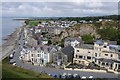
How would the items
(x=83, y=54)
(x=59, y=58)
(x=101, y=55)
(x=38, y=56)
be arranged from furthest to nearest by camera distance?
(x=38, y=56)
(x=83, y=54)
(x=59, y=58)
(x=101, y=55)

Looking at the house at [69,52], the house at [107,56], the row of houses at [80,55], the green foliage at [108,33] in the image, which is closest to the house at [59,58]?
the row of houses at [80,55]

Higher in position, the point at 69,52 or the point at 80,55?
the point at 69,52

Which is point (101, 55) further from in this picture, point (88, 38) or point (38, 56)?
point (88, 38)

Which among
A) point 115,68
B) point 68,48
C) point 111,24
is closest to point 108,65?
point 115,68

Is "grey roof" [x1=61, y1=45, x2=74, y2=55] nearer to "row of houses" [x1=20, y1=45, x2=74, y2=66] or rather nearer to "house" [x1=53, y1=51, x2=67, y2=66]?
"row of houses" [x1=20, y1=45, x2=74, y2=66]

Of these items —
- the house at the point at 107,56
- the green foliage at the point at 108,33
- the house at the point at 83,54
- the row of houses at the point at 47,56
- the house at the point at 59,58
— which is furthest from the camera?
the green foliage at the point at 108,33

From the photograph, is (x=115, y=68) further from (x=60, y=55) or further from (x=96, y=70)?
(x=60, y=55)

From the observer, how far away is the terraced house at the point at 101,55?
2074 centimetres

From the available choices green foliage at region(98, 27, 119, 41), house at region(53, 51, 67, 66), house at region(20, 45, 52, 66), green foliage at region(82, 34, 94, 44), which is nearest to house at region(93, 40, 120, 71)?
house at region(53, 51, 67, 66)

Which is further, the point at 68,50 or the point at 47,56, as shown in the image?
the point at 68,50

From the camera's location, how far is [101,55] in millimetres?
22312

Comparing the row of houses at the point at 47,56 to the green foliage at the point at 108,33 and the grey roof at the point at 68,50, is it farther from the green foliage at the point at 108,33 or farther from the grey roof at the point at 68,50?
the green foliage at the point at 108,33

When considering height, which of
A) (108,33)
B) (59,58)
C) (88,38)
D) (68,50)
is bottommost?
(59,58)

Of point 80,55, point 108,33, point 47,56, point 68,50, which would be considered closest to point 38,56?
point 47,56
